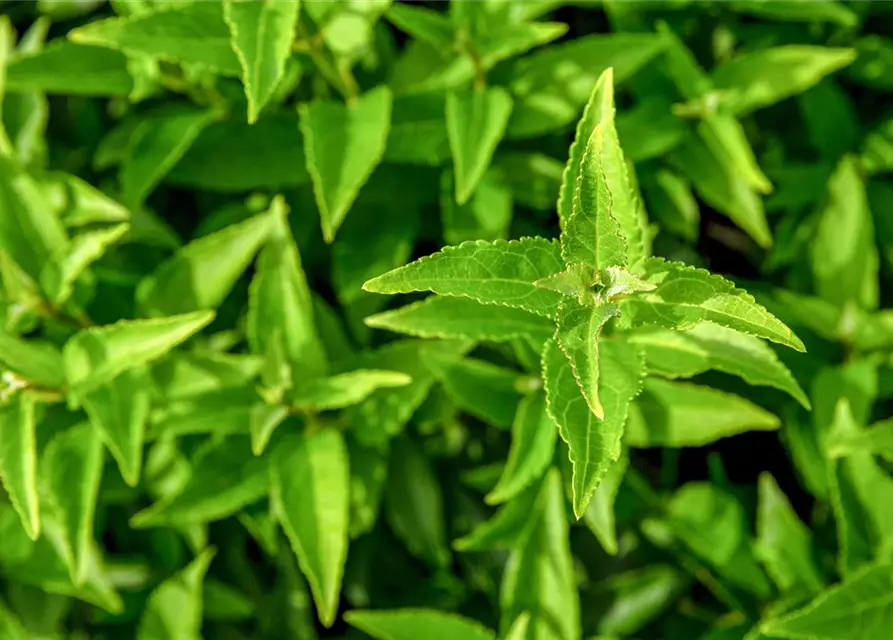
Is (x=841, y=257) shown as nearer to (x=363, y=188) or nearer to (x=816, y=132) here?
(x=816, y=132)

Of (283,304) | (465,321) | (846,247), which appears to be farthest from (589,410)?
(846,247)

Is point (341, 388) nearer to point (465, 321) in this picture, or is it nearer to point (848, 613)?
point (465, 321)

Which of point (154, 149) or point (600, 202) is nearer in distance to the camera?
point (600, 202)

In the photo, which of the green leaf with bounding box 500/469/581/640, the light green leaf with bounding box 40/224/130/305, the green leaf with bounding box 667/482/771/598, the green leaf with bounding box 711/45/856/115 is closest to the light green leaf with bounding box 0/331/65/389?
the light green leaf with bounding box 40/224/130/305

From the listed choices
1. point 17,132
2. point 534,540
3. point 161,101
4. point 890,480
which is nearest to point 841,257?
point 890,480

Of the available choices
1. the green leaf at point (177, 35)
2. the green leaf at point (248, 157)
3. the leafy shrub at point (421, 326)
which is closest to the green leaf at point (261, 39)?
the leafy shrub at point (421, 326)

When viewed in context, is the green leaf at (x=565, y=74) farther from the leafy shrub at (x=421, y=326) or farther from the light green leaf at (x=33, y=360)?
the light green leaf at (x=33, y=360)
